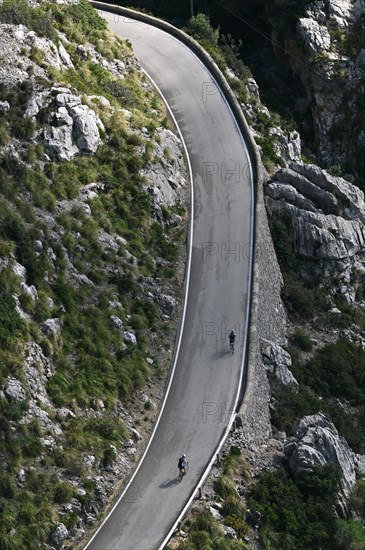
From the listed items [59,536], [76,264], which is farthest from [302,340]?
[59,536]

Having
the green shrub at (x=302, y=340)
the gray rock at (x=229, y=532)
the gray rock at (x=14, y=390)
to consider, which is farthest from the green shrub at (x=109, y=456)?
the green shrub at (x=302, y=340)

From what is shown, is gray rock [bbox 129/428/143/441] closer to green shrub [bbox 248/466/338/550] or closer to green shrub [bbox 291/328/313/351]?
green shrub [bbox 248/466/338/550]

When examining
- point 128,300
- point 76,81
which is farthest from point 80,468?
point 76,81

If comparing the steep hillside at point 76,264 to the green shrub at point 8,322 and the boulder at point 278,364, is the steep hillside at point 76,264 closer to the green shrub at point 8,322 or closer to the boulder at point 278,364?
the green shrub at point 8,322

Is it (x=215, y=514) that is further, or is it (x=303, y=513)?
(x=303, y=513)

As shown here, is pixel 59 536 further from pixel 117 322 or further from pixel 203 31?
pixel 203 31

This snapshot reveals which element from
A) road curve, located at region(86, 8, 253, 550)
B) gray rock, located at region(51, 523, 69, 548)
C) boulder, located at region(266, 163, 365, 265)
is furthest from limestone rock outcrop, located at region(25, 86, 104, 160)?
gray rock, located at region(51, 523, 69, 548)

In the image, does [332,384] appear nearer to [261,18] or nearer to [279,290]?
[279,290]
